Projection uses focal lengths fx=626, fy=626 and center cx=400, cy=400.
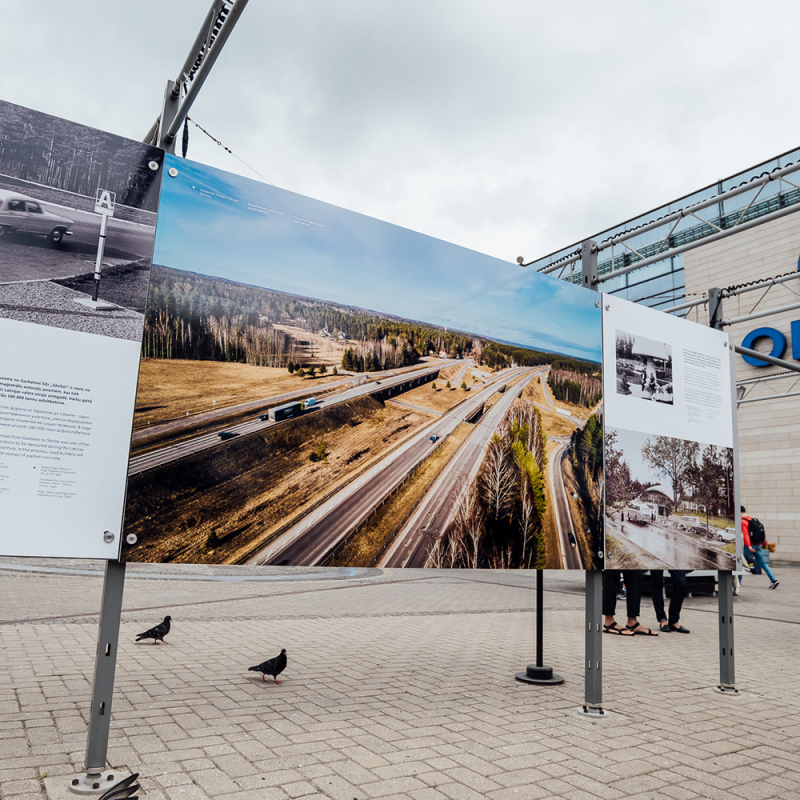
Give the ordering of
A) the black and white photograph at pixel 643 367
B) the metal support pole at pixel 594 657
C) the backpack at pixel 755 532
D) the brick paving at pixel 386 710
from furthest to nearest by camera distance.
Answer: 1. the backpack at pixel 755 532
2. the black and white photograph at pixel 643 367
3. the metal support pole at pixel 594 657
4. the brick paving at pixel 386 710

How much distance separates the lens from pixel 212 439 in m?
3.32

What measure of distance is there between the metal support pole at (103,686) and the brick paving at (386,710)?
0.24 meters

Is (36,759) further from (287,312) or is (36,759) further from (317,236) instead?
(317,236)

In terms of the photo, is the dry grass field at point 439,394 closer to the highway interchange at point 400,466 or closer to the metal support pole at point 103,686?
the highway interchange at point 400,466

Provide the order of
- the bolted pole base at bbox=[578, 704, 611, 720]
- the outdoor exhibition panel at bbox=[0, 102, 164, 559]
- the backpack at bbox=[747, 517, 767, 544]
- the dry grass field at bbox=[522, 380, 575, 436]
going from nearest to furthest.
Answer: the outdoor exhibition panel at bbox=[0, 102, 164, 559]
the bolted pole base at bbox=[578, 704, 611, 720]
the dry grass field at bbox=[522, 380, 575, 436]
the backpack at bbox=[747, 517, 767, 544]

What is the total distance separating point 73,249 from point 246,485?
1462 millimetres

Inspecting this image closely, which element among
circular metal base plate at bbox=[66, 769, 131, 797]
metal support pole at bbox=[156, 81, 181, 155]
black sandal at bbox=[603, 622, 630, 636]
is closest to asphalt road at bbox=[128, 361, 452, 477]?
circular metal base plate at bbox=[66, 769, 131, 797]

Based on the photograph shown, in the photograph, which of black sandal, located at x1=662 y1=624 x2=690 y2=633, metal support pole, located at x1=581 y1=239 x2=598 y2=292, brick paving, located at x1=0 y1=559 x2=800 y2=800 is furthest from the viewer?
black sandal, located at x1=662 y1=624 x2=690 y2=633

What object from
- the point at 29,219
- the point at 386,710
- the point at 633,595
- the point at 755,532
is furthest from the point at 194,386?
the point at 755,532

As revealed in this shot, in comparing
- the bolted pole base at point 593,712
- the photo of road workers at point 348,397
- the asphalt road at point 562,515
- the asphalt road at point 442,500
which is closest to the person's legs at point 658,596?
the bolted pole base at point 593,712

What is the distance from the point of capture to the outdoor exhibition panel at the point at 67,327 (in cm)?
283

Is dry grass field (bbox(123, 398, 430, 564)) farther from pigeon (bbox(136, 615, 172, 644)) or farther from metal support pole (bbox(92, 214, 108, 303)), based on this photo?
pigeon (bbox(136, 615, 172, 644))

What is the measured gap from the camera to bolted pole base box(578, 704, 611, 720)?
14.7 ft

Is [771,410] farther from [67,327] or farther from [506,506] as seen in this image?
[67,327]
